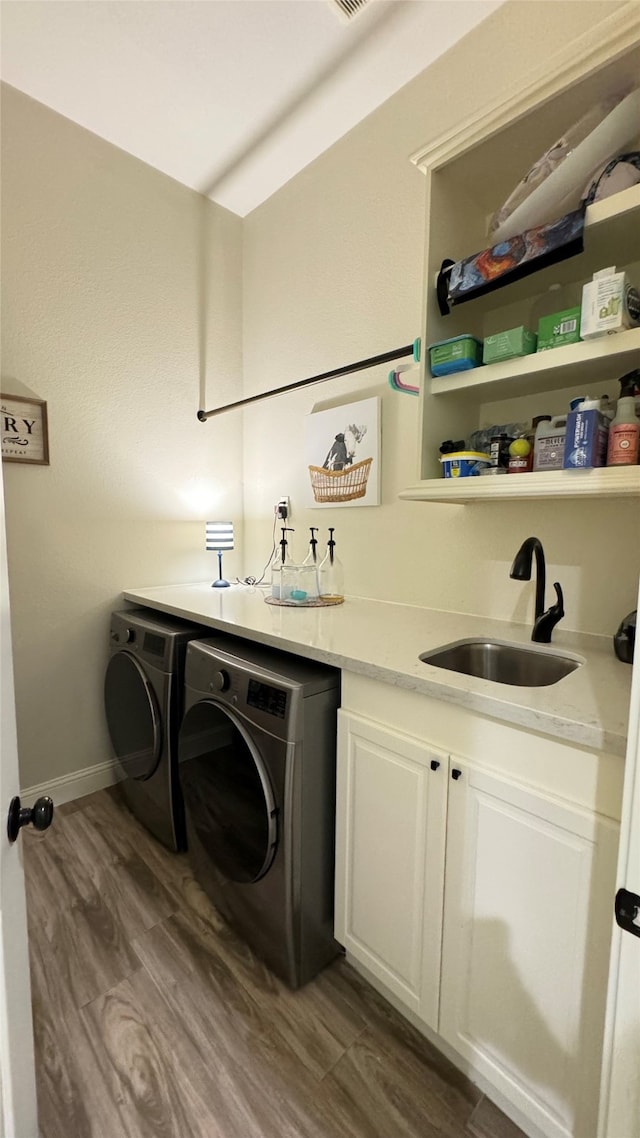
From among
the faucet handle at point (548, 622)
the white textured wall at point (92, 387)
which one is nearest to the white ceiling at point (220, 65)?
the white textured wall at point (92, 387)

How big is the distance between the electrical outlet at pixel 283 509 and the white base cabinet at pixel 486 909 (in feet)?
4.36

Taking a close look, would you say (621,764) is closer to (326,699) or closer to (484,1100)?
(326,699)

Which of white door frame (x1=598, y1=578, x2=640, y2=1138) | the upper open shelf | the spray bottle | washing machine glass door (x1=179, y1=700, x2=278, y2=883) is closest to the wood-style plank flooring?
washing machine glass door (x1=179, y1=700, x2=278, y2=883)

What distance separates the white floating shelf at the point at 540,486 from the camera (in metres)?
1.00

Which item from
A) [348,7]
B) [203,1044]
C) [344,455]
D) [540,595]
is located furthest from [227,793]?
[348,7]

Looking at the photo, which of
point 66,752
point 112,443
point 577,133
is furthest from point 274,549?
point 577,133

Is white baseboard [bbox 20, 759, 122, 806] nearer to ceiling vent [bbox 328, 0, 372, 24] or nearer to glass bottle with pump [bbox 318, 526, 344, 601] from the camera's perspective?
glass bottle with pump [bbox 318, 526, 344, 601]

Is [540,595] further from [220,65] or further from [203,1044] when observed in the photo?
[220,65]

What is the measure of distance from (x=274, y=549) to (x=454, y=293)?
1537mm

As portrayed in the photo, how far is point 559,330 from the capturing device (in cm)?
110

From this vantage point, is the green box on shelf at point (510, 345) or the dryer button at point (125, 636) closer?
the green box on shelf at point (510, 345)

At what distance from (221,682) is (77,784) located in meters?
1.33

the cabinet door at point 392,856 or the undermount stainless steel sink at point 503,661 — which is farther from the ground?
the undermount stainless steel sink at point 503,661

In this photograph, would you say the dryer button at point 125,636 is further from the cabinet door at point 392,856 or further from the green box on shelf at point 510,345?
the green box on shelf at point 510,345
